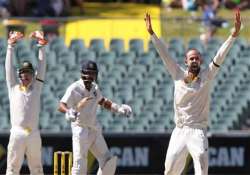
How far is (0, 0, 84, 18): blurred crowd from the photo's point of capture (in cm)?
2509

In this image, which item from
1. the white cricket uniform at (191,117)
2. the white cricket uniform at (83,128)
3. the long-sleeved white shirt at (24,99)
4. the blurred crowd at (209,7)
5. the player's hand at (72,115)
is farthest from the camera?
the blurred crowd at (209,7)

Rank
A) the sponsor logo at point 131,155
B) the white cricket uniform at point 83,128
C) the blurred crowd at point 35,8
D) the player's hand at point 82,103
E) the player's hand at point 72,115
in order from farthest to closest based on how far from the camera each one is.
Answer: the blurred crowd at point 35,8
the sponsor logo at point 131,155
the white cricket uniform at point 83,128
the player's hand at point 82,103
the player's hand at point 72,115

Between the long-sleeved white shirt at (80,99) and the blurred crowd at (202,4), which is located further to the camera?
the blurred crowd at (202,4)

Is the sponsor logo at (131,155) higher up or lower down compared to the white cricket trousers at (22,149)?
lower down

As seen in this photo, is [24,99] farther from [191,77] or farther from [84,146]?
[191,77]

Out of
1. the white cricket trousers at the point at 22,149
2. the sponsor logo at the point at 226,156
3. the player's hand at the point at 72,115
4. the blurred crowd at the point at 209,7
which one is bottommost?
the sponsor logo at the point at 226,156

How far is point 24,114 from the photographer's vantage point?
14.9 m

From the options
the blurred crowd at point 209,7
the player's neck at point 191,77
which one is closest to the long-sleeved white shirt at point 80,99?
the player's neck at point 191,77

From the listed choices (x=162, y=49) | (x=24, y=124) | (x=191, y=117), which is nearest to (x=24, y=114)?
(x=24, y=124)

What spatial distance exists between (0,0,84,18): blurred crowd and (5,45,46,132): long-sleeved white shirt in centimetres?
973

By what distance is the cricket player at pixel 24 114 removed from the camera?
14805mm

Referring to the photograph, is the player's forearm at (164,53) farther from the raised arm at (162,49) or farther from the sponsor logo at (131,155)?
the sponsor logo at (131,155)

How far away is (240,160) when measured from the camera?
18.4 m

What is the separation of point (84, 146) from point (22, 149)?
0.82 m
